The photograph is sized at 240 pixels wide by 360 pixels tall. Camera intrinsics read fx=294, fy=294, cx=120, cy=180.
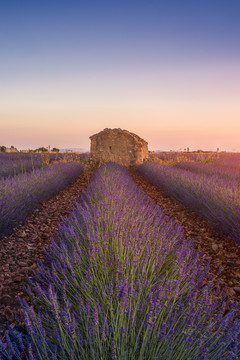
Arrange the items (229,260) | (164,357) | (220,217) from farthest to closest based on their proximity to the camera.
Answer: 1. (220,217)
2. (229,260)
3. (164,357)

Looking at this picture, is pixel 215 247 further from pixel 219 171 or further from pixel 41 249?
pixel 219 171

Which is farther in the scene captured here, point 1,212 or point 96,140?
point 96,140

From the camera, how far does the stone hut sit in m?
16.6

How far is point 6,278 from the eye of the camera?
2818 millimetres

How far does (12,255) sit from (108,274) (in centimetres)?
173

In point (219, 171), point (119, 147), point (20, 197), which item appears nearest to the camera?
point (20, 197)

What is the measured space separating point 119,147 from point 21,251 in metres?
13.4

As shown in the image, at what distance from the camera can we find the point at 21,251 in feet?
11.7

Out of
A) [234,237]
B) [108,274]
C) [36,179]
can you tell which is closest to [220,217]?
[234,237]

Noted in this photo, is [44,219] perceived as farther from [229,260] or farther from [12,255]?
[229,260]

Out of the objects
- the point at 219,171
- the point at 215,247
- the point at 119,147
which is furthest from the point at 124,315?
the point at 119,147

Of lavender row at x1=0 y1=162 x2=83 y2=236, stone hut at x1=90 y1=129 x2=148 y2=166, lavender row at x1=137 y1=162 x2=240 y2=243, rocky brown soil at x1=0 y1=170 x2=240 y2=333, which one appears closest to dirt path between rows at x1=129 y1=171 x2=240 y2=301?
rocky brown soil at x1=0 y1=170 x2=240 y2=333

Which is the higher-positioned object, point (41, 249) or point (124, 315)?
point (124, 315)

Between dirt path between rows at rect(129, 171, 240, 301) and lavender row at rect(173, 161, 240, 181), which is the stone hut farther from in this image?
dirt path between rows at rect(129, 171, 240, 301)
